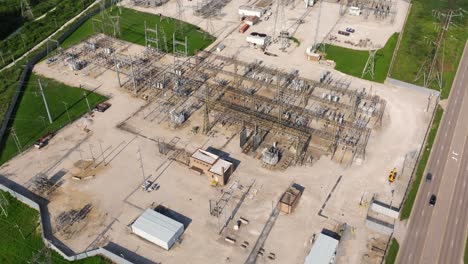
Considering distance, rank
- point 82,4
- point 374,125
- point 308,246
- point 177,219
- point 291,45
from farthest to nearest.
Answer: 1. point 82,4
2. point 291,45
3. point 374,125
4. point 177,219
5. point 308,246

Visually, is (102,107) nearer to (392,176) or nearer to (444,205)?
(392,176)

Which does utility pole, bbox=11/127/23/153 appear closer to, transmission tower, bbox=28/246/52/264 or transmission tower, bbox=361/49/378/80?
transmission tower, bbox=28/246/52/264

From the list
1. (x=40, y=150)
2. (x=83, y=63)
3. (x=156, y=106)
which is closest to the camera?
(x=40, y=150)

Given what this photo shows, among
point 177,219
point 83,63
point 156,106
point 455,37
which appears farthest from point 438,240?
point 83,63

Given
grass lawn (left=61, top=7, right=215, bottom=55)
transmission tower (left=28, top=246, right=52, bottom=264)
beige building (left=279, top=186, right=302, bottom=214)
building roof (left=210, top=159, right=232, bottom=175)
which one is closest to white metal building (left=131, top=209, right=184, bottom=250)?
building roof (left=210, top=159, right=232, bottom=175)

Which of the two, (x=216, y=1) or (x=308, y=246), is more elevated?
(x=216, y=1)

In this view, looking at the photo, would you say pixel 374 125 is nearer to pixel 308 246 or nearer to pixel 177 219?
pixel 308 246
